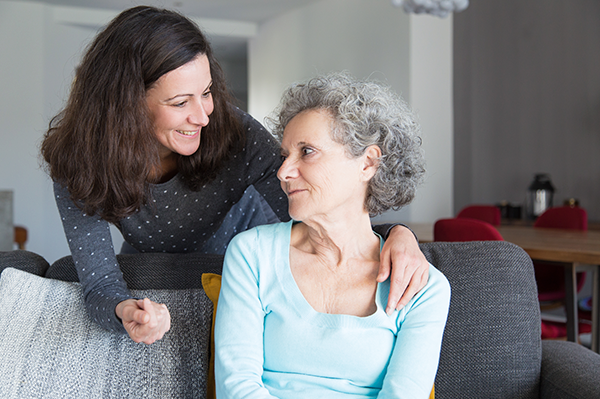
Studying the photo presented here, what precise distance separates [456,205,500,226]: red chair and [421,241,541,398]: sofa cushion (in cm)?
277

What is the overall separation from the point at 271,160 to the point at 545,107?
409cm

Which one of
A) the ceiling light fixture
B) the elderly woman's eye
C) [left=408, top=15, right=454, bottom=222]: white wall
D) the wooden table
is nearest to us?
the elderly woman's eye

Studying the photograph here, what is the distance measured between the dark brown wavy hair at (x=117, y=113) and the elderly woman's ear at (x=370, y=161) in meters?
0.52

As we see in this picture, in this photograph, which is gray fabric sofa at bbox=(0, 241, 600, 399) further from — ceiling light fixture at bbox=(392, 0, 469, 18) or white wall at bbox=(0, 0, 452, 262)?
white wall at bbox=(0, 0, 452, 262)

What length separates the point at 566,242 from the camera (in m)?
2.81

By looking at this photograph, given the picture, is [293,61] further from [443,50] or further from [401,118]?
[401,118]

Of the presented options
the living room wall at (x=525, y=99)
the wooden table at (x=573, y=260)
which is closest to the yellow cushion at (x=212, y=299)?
the wooden table at (x=573, y=260)

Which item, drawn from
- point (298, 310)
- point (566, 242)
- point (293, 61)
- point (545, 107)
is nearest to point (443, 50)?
point (545, 107)

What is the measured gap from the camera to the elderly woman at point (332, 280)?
1.15 metres

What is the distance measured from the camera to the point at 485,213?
417 centimetres

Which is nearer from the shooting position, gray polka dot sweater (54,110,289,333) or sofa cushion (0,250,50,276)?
gray polka dot sweater (54,110,289,333)

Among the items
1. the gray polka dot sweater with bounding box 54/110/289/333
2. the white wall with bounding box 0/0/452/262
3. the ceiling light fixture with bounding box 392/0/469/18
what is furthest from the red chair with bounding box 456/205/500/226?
the gray polka dot sweater with bounding box 54/110/289/333

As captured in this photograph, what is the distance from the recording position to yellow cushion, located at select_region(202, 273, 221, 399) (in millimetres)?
1392

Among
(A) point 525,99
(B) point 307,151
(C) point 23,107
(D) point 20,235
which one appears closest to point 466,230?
(B) point 307,151
